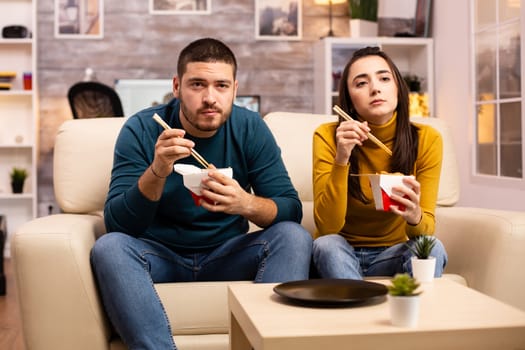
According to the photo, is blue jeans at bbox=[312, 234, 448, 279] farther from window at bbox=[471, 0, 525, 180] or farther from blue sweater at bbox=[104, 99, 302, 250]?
window at bbox=[471, 0, 525, 180]

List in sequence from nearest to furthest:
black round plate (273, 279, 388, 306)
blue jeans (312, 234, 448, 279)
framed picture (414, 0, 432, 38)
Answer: black round plate (273, 279, 388, 306) → blue jeans (312, 234, 448, 279) → framed picture (414, 0, 432, 38)

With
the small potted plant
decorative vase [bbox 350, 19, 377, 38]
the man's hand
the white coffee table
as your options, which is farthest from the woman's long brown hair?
decorative vase [bbox 350, 19, 377, 38]

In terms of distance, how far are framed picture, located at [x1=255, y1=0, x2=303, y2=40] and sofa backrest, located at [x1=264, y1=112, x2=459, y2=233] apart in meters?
3.27

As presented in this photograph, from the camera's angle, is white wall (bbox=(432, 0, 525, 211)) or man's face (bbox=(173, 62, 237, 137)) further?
white wall (bbox=(432, 0, 525, 211))

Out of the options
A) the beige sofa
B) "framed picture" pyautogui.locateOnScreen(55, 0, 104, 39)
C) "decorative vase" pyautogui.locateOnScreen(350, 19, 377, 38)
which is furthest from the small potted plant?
the beige sofa

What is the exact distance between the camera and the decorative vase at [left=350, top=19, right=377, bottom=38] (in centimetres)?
572

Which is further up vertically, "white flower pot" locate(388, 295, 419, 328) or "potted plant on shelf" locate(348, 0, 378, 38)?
"potted plant on shelf" locate(348, 0, 378, 38)

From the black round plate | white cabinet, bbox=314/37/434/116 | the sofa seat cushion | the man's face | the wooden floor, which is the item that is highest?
white cabinet, bbox=314/37/434/116

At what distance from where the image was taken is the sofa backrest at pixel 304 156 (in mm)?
2895

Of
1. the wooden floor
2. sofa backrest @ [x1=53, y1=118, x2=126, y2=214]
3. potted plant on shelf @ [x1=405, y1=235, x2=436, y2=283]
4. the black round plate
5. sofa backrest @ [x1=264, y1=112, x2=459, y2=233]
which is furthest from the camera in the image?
the wooden floor

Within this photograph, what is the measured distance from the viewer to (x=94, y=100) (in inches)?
209

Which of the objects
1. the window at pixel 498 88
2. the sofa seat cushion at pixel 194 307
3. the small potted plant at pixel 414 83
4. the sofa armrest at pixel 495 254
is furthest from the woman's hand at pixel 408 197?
the small potted plant at pixel 414 83

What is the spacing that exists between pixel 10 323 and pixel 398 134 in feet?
6.94

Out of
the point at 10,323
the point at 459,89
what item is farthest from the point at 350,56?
the point at 10,323
